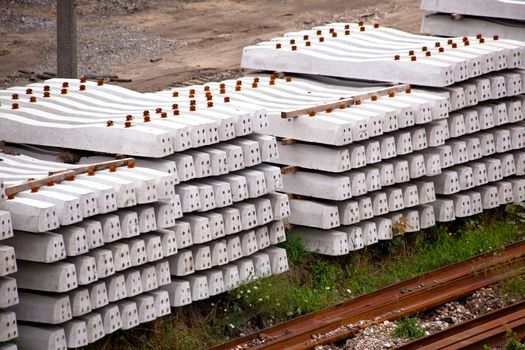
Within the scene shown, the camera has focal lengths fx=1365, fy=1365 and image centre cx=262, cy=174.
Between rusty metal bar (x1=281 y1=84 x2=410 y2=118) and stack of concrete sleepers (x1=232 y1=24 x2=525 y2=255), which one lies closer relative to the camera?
rusty metal bar (x1=281 y1=84 x2=410 y2=118)

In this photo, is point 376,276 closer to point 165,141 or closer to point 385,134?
point 385,134

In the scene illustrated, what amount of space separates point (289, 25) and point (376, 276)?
A: 14534 millimetres

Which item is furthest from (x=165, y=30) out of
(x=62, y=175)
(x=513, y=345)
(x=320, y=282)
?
(x=513, y=345)

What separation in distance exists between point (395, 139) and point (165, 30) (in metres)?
13.7

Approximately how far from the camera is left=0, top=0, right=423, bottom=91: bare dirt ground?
25.7 m

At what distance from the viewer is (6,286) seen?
11586mm

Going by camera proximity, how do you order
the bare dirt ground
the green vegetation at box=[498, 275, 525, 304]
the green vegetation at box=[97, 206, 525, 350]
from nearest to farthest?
1. the green vegetation at box=[97, 206, 525, 350]
2. the green vegetation at box=[498, 275, 525, 304]
3. the bare dirt ground

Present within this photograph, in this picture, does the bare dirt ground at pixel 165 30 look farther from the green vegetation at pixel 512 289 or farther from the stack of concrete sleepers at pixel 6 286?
the stack of concrete sleepers at pixel 6 286

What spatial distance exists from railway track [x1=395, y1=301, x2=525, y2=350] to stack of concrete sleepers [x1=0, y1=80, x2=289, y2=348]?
2239mm

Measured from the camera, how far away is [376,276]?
15766 mm

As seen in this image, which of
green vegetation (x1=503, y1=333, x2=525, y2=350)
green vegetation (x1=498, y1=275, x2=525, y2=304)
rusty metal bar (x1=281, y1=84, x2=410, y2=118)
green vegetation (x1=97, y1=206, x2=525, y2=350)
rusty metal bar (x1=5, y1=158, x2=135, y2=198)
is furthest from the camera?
rusty metal bar (x1=281, y1=84, x2=410, y2=118)

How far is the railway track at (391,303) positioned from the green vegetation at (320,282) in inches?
12.6

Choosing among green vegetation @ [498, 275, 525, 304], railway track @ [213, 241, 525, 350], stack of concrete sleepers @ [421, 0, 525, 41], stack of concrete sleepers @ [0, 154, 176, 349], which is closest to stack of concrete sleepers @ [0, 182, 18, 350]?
stack of concrete sleepers @ [0, 154, 176, 349]

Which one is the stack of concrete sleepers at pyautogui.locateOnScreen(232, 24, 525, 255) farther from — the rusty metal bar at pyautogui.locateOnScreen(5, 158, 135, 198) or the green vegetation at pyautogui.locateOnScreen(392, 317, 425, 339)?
the rusty metal bar at pyautogui.locateOnScreen(5, 158, 135, 198)
